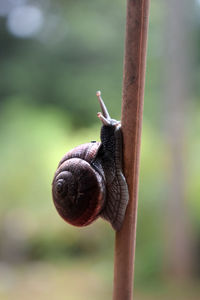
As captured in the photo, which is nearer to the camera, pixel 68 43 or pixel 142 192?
pixel 142 192

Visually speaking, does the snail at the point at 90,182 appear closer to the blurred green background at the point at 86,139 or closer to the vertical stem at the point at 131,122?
the vertical stem at the point at 131,122

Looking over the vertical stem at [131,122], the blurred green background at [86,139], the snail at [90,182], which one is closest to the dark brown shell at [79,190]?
the snail at [90,182]

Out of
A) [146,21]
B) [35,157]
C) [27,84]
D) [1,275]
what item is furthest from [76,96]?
[146,21]

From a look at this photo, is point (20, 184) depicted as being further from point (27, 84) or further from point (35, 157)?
point (27, 84)

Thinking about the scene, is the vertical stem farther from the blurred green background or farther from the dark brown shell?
the blurred green background

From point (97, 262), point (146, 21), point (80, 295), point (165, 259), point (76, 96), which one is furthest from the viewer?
point (76, 96)

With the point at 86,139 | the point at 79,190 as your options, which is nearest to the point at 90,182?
the point at 79,190

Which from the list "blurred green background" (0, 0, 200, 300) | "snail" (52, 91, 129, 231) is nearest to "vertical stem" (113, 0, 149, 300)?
"snail" (52, 91, 129, 231)
